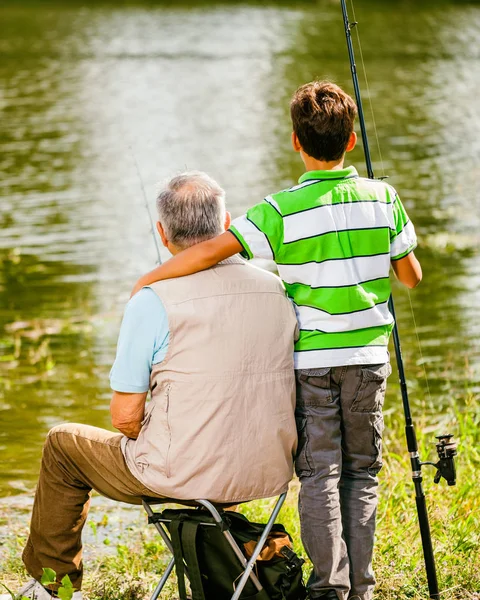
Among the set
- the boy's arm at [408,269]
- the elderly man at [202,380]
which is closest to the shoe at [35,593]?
the elderly man at [202,380]

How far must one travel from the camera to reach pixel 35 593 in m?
3.42

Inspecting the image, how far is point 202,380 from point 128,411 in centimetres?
26

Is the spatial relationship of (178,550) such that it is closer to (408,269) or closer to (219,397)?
(219,397)

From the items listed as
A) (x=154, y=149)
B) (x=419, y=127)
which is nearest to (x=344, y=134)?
(x=154, y=149)

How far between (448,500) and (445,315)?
139 inches

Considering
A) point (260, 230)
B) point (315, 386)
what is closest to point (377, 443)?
point (315, 386)

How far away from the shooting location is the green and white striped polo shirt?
3.23 meters

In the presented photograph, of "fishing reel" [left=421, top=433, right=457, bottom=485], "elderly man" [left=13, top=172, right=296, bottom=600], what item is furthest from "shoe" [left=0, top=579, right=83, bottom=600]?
"fishing reel" [left=421, top=433, right=457, bottom=485]

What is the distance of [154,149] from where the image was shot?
13.7 m

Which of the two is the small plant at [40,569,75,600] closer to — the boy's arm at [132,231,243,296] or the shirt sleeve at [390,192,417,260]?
the boy's arm at [132,231,243,296]

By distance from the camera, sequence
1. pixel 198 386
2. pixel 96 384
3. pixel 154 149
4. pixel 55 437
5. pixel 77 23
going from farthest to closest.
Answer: pixel 77 23 < pixel 154 149 < pixel 96 384 < pixel 55 437 < pixel 198 386

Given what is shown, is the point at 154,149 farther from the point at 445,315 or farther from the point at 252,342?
the point at 252,342

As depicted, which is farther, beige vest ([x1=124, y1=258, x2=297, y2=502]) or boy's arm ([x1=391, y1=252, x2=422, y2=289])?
boy's arm ([x1=391, y1=252, x2=422, y2=289])

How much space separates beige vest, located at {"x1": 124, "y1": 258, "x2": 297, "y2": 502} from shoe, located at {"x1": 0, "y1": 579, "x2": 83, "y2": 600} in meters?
0.52
